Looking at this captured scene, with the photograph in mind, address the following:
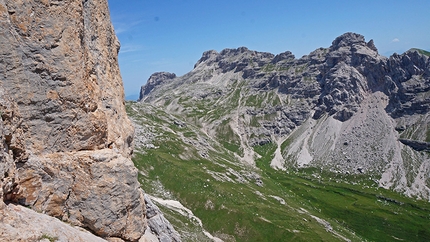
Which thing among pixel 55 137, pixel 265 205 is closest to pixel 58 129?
pixel 55 137

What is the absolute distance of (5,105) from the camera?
14859 mm

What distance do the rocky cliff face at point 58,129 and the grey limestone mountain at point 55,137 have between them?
5cm

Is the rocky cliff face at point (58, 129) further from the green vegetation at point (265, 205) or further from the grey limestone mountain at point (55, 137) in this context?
the green vegetation at point (265, 205)

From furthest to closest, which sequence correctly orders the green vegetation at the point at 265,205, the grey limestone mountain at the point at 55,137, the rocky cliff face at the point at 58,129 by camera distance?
the green vegetation at the point at 265,205, the rocky cliff face at the point at 58,129, the grey limestone mountain at the point at 55,137

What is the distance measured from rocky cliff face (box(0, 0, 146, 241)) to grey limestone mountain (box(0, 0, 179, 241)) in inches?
2.1

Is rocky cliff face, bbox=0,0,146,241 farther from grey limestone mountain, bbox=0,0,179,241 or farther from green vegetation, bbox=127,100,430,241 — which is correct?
green vegetation, bbox=127,100,430,241

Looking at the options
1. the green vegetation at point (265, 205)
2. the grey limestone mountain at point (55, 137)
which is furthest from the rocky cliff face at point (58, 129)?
the green vegetation at point (265, 205)

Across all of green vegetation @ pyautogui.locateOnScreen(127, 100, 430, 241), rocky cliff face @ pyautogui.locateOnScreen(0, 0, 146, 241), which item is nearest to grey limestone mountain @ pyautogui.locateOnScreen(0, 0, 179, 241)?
rocky cliff face @ pyautogui.locateOnScreen(0, 0, 146, 241)

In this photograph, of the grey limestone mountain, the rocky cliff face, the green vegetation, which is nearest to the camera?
the grey limestone mountain

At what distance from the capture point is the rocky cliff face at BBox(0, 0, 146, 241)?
16156 millimetres

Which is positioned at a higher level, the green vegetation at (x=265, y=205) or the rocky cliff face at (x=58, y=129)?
the rocky cliff face at (x=58, y=129)

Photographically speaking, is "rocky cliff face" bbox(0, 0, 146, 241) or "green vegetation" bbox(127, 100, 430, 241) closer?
"rocky cliff face" bbox(0, 0, 146, 241)

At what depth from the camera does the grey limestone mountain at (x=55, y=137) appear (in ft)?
50.5

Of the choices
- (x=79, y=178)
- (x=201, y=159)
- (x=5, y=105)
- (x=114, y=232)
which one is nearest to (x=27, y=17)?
(x=5, y=105)
